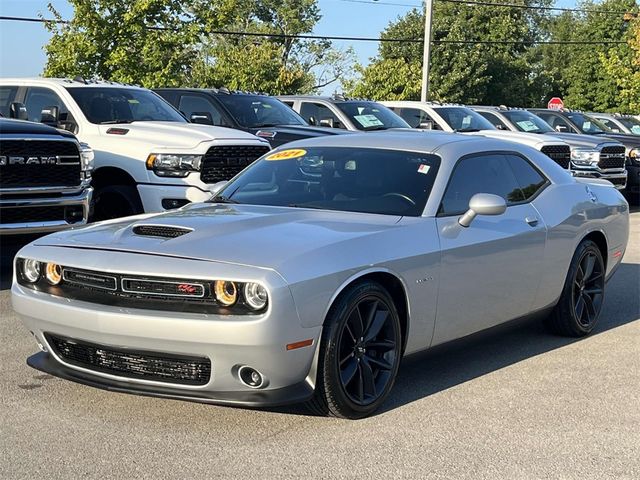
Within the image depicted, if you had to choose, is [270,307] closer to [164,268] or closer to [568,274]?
[164,268]

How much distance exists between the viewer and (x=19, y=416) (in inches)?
194

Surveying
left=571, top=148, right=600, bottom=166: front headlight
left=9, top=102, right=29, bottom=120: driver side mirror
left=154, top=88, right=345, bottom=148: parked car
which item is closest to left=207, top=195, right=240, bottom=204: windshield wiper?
left=9, top=102, right=29, bottom=120: driver side mirror

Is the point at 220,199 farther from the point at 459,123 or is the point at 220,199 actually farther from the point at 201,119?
the point at 459,123

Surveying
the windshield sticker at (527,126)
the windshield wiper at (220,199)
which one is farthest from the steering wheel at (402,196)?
the windshield sticker at (527,126)

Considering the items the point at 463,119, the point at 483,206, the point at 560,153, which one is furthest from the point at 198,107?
the point at 483,206

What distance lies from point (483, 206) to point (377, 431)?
1.55m

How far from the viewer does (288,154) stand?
21.4 ft

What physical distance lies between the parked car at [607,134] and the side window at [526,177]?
11699 millimetres

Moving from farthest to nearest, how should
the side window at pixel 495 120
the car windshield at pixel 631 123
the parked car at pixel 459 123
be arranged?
the car windshield at pixel 631 123 < the side window at pixel 495 120 < the parked car at pixel 459 123

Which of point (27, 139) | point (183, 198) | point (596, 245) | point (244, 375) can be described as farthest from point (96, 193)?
point (244, 375)

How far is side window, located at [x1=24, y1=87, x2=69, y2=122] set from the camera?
449 inches

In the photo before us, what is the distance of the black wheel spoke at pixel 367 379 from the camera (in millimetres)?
4973

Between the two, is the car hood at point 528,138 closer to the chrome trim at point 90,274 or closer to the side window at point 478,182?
the side window at point 478,182

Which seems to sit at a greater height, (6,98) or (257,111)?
(6,98)
